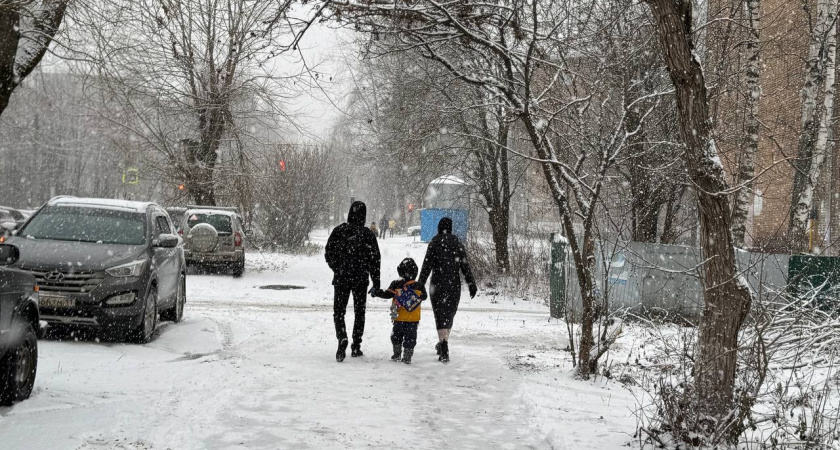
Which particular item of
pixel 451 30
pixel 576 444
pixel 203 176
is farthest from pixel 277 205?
pixel 576 444

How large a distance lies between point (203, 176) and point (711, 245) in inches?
882

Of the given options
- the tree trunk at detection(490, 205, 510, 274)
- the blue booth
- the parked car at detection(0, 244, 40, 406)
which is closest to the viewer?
the parked car at detection(0, 244, 40, 406)

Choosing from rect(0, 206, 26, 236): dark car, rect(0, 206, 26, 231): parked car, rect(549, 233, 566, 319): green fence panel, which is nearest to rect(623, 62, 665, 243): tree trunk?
rect(549, 233, 566, 319): green fence panel

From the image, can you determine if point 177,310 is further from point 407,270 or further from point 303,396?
point 303,396

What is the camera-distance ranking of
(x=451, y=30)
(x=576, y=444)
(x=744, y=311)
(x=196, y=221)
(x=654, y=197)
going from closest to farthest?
(x=744, y=311) < (x=576, y=444) < (x=451, y=30) < (x=654, y=197) < (x=196, y=221)

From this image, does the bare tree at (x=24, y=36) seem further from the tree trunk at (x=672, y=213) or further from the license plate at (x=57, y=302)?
the tree trunk at (x=672, y=213)

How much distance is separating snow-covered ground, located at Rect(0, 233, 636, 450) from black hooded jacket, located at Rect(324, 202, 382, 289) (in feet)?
3.45

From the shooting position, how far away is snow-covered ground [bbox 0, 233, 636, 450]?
5.70m

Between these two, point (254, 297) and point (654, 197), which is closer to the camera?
point (654, 197)

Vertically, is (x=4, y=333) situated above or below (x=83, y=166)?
below

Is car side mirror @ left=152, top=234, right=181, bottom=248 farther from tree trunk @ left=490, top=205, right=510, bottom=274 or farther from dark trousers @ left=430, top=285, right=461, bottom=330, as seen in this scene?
tree trunk @ left=490, top=205, right=510, bottom=274

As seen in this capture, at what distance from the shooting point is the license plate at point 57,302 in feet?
30.1

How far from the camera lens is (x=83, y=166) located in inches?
2520

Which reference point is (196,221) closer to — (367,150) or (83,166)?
(367,150)
